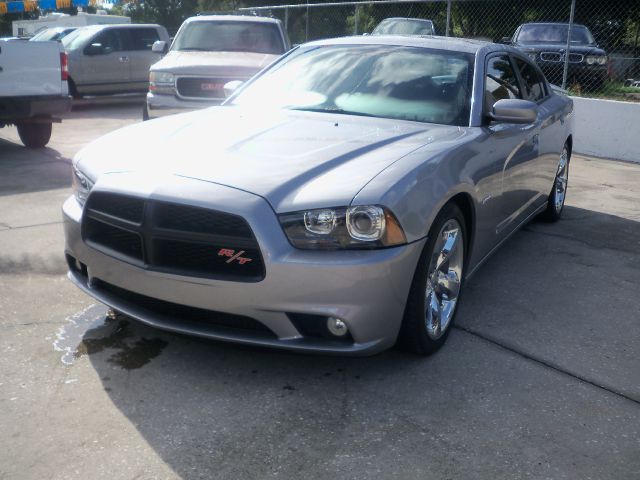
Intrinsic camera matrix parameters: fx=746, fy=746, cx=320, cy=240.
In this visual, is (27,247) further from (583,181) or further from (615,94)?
(615,94)

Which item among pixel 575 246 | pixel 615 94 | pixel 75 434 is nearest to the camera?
pixel 75 434

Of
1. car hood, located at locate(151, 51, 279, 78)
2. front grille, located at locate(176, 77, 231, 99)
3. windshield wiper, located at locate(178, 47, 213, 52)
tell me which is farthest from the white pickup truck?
windshield wiper, located at locate(178, 47, 213, 52)

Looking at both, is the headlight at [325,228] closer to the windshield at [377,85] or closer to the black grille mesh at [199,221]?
the black grille mesh at [199,221]

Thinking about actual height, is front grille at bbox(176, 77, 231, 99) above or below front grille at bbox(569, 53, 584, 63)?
below

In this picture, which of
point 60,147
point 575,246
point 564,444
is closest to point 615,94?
point 575,246

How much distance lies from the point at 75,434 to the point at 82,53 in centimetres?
1381

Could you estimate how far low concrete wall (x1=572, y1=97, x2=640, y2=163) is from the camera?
414 inches

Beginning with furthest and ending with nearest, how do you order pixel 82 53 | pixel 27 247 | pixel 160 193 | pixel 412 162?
1. pixel 82 53
2. pixel 27 247
3. pixel 412 162
4. pixel 160 193

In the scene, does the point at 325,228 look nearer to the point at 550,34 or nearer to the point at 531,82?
the point at 531,82

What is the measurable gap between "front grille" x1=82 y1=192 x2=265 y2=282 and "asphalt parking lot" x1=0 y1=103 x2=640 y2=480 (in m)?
0.39

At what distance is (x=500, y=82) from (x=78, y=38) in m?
13.2

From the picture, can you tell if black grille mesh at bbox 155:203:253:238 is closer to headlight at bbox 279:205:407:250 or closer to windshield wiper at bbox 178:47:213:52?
headlight at bbox 279:205:407:250

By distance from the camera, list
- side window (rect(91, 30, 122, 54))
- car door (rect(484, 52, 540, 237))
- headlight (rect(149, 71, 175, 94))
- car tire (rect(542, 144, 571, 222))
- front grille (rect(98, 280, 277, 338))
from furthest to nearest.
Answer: side window (rect(91, 30, 122, 54))
headlight (rect(149, 71, 175, 94))
car tire (rect(542, 144, 571, 222))
car door (rect(484, 52, 540, 237))
front grille (rect(98, 280, 277, 338))

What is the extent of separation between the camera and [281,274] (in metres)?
3.11
